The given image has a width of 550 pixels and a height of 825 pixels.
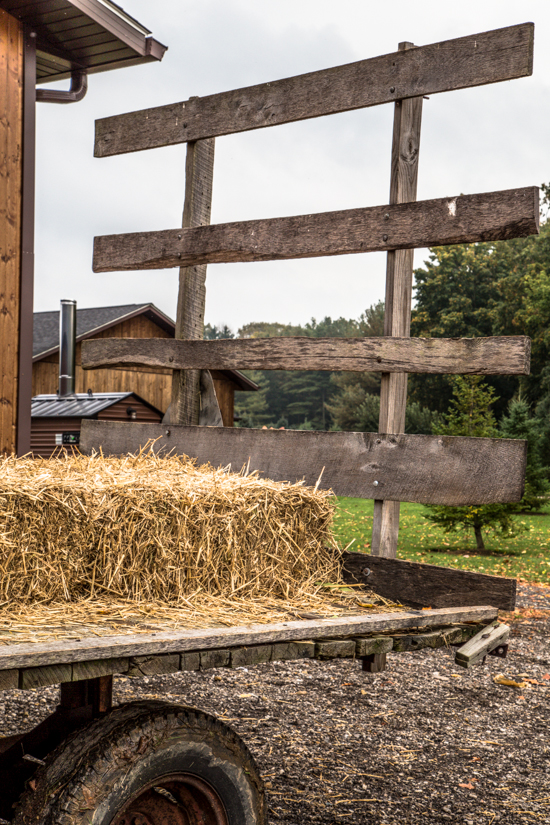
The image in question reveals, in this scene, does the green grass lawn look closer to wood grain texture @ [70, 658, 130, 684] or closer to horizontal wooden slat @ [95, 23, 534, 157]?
horizontal wooden slat @ [95, 23, 534, 157]

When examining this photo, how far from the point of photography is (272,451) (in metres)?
3.99

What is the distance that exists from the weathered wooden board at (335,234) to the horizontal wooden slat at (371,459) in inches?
38.0

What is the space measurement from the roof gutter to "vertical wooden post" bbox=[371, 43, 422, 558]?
467 cm

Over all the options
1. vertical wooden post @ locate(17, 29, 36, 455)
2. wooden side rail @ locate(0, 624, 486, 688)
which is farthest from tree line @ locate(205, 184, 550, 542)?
wooden side rail @ locate(0, 624, 486, 688)

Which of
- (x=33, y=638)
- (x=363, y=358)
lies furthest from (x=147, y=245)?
(x=33, y=638)

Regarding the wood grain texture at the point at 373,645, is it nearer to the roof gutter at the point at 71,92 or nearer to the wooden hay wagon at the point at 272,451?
the wooden hay wagon at the point at 272,451

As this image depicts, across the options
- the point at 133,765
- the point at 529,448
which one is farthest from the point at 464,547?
the point at 133,765

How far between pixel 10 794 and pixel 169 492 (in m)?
1.19

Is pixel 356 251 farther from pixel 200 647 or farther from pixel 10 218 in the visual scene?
pixel 10 218

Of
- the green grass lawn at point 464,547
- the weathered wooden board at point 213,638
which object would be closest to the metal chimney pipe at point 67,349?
the green grass lawn at point 464,547

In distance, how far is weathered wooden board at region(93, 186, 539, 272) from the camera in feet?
11.5

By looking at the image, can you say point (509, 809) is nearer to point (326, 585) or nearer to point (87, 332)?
point (326, 585)

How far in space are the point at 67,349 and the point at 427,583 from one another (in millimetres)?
20813

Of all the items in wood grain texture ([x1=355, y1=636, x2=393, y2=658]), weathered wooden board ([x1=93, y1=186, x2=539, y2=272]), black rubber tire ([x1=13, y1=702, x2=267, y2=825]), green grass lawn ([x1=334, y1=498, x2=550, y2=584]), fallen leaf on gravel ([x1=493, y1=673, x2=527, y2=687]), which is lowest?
green grass lawn ([x1=334, y1=498, x2=550, y2=584])
